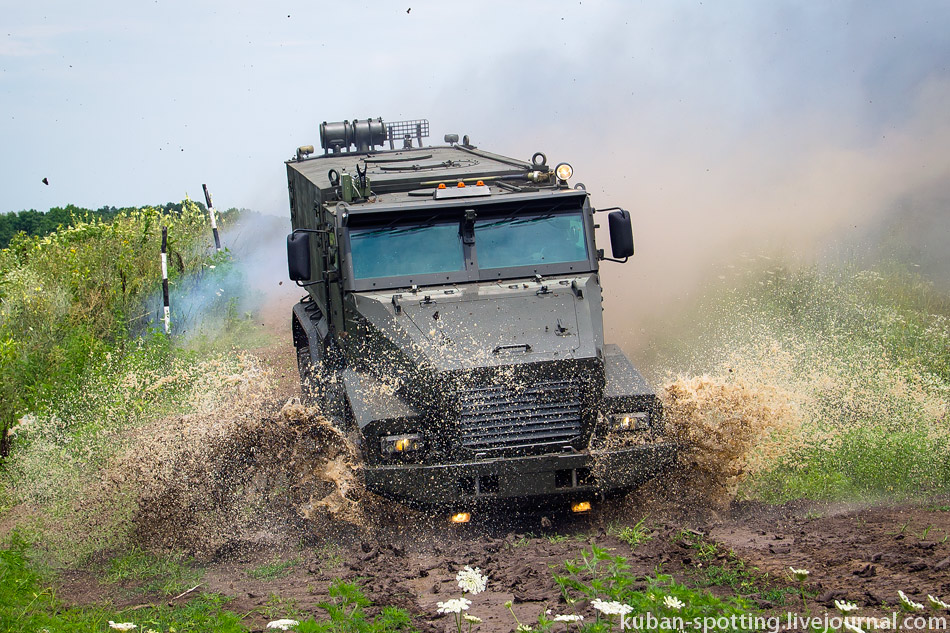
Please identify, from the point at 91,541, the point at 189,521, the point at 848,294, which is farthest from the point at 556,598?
the point at 848,294

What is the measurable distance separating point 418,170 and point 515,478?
3.96 m

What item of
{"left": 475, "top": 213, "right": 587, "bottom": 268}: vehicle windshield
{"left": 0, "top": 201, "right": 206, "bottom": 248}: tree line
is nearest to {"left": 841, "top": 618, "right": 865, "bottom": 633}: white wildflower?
{"left": 475, "top": 213, "right": 587, "bottom": 268}: vehicle windshield

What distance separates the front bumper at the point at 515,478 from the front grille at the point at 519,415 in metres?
0.20

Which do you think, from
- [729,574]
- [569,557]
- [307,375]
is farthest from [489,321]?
[307,375]

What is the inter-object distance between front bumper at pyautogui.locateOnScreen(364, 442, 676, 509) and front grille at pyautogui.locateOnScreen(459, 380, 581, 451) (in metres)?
0.20

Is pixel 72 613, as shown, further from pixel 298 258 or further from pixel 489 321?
pixel 489 321

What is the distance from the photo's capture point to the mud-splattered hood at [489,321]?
26.7 feet

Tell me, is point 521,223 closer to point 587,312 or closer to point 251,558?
point 587,312

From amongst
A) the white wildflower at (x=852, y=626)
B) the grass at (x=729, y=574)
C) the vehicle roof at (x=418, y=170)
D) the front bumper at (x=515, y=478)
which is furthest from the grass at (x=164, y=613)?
the vehicle roof at (x=418, y=170)

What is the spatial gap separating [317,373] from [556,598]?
16.2 ft

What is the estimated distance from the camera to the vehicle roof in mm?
9539

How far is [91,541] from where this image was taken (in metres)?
8.30

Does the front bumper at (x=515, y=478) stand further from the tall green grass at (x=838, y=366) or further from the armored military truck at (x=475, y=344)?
the tall green grass at (x=838, y=366)

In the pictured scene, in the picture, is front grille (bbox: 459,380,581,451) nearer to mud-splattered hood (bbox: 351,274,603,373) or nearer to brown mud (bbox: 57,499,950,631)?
mud-splattered hood (bbox: 351,274,603,373)
